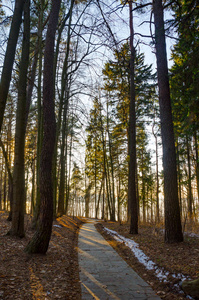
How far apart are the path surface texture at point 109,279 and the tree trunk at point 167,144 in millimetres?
1971

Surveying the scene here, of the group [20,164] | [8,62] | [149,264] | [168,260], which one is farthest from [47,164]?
[168,260]

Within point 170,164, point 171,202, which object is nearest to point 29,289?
point 171,202

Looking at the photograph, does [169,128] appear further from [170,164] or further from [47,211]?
[47,211]

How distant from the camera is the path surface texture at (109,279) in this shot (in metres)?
3.48

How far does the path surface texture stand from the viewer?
137 inches

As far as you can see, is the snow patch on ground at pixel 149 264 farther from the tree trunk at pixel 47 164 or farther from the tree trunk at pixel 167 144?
the tree trunk at pixel 47 164

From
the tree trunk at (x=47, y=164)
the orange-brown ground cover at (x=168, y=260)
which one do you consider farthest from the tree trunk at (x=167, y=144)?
the tree trunk at (x=47, y=164)

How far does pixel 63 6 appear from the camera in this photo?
32.4 ft

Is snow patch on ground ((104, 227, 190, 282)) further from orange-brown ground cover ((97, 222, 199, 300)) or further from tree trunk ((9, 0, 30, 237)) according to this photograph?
tree trunk ((9, 0, 30, 237))

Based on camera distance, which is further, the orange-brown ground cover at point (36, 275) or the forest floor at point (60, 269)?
the forest floor at point (60, 269)

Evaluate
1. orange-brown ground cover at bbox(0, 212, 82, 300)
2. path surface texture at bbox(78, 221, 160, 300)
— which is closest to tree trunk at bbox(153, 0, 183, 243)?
path surface texture at bbox(78, 221, 160, 300)

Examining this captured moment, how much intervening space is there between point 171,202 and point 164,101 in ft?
11.2

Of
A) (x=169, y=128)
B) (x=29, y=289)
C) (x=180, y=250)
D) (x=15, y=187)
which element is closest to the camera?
(x=29, y=289)

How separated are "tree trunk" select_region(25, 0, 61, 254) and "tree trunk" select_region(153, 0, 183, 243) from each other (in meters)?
3.70
